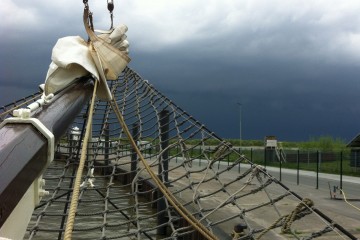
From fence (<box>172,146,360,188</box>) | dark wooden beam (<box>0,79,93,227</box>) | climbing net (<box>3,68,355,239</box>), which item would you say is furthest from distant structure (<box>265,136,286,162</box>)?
dark wooden beam (<box>0,79,93,227</box>)

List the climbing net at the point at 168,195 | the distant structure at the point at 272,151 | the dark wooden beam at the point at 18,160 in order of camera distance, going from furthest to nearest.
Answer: the distant structure at the point at 272,151, the climbing net at the point at 168,195, the dark wooden beam at the point at 18,160

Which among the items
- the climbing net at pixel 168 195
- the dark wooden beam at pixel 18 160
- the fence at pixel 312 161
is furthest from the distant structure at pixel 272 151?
the dark wooden beam at pixel 18 160

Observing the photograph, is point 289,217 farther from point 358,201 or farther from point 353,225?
point 358,201

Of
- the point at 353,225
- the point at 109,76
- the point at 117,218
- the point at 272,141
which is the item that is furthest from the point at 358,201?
the point at 272,141

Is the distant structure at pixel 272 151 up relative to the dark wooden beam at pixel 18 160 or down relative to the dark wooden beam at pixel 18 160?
down

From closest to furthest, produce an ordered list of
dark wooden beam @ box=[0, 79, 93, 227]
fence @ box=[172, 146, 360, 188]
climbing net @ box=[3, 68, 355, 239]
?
1. dark wooden beam @ box=[0, 79, 93, 227]
2. climbing net @ box=[3, 68, 355, 239]
3. fence @ box=[172, 146, 360, 188]

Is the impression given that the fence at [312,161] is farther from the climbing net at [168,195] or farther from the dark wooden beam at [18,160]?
the dark wooden beam at [18,160]

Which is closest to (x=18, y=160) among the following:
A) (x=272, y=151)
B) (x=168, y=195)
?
(x=168, y=195)

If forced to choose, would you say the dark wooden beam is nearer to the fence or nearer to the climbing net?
the climbing net

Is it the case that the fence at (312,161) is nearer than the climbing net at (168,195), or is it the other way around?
the climbing net at (168,195)

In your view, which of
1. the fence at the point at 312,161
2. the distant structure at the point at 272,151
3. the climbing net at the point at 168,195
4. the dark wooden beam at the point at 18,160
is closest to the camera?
the dark wooden beam at the point at 18,160

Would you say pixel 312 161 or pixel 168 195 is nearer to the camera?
pixel 168 195

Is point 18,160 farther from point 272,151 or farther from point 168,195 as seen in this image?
point 272,151

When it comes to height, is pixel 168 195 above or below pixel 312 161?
above
